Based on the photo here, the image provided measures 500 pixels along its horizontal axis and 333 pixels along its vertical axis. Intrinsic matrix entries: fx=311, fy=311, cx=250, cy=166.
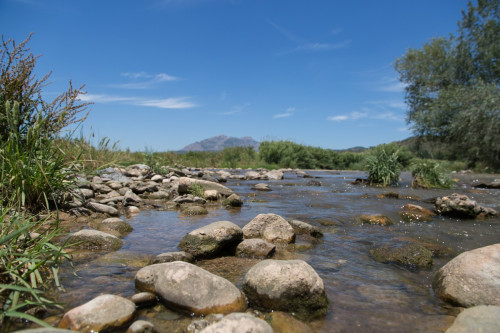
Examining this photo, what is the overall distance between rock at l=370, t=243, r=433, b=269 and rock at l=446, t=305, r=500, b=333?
132cm

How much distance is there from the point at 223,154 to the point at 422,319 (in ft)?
79.3

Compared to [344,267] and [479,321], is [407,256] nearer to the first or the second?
[344,267]

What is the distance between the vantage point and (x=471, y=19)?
2338cm

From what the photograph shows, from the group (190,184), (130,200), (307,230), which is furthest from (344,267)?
(190,184)

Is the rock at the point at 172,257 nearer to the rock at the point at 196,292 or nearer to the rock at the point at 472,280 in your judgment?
the rock at the point at 196,292

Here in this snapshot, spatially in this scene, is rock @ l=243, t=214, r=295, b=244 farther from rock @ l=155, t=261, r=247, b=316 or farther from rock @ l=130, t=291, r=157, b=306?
rock @ l=130, t=291, r=157, b=306

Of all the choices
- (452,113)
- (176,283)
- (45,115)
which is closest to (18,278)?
(176,283)

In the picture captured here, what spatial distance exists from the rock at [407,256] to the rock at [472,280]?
60 cm

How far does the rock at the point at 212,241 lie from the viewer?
3.52 m

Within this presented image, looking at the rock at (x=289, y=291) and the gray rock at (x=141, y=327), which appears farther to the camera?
the rock at (x=289, y=291)

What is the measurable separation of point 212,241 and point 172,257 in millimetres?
536

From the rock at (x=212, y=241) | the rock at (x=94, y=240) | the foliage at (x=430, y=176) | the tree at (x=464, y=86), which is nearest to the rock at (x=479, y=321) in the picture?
the rock at (x=212, y=241)

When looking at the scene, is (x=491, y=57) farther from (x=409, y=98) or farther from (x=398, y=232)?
(x=398, y=232)

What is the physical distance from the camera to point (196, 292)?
2.30 metres
